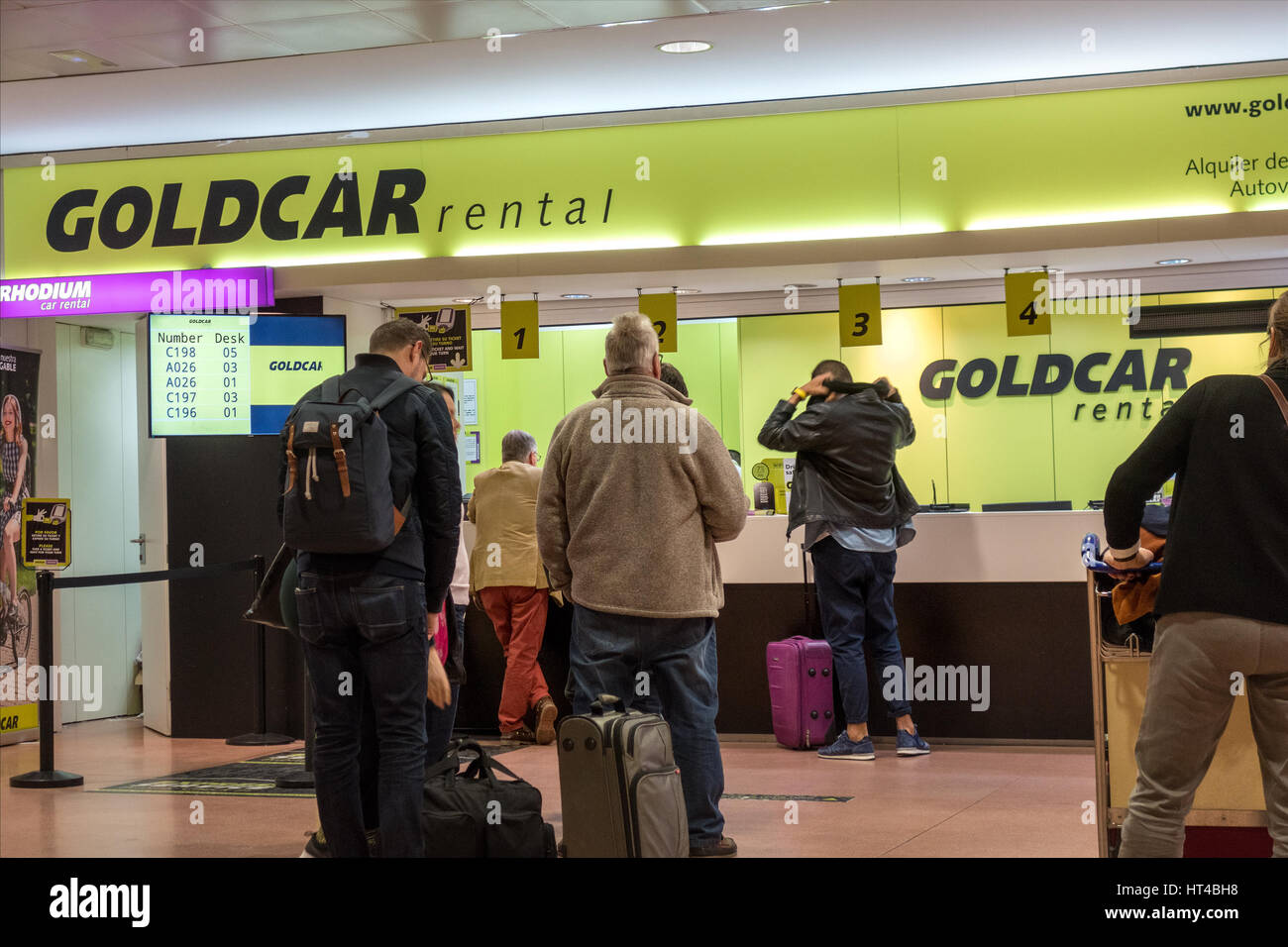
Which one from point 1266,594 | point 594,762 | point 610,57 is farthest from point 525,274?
point 1266,594

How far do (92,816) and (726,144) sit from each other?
441 cm

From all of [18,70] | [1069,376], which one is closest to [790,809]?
[18,70]

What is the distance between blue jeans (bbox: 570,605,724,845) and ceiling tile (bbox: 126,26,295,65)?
11.0ft

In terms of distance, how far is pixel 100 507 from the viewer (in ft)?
29.1

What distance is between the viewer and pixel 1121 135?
22.6 feet

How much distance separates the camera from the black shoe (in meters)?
4.25

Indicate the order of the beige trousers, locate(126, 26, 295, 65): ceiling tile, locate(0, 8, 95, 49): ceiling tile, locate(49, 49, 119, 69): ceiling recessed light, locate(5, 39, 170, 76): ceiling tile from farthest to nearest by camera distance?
1. locate(49, 49, 119, 69): ceiling recessed light
2. locate(5, 39, 170, 76): ceiling tile
3. locate(126, 26, 295, 65): ceiling tile
4. locate(0, 8, 95, 49): ceiling tile
5. the beige trousers

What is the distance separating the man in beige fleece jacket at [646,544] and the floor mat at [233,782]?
5.88 feet

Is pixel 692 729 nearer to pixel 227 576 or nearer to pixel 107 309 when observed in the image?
pixel 227 576

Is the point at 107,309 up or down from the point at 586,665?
up

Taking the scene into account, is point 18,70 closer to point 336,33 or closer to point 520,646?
point 336,33

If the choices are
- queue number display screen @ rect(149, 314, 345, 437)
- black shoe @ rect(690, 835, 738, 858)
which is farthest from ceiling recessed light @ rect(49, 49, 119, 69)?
black shoe @ rect(690, 835, 738, 858)

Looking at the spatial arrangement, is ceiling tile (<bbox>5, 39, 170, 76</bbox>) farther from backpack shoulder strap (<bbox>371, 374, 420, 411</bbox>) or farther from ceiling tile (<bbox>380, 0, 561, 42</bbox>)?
backpack shoulder strap (<bbox>371, 374, 420, 411</bbox>)

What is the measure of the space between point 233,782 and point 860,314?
3.83 meters
